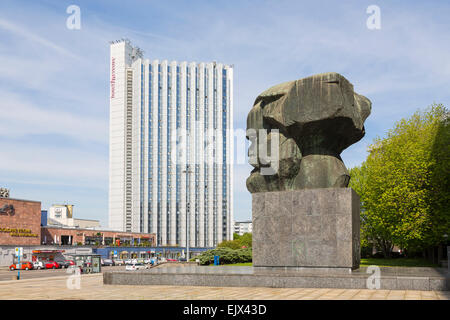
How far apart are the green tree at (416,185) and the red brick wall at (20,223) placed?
4781cm

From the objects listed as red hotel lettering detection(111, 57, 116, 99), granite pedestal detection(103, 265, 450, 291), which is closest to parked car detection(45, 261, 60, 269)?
granite pedestal detection(103, 265, 450, 291)

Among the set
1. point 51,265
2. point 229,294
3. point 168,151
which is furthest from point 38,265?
point 168,151

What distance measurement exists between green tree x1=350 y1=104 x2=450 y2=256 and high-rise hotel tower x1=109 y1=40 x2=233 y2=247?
7093 cm

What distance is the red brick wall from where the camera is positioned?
6269cm

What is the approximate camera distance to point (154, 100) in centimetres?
11075

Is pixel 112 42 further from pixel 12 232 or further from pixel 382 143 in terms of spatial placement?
pixel 382 143

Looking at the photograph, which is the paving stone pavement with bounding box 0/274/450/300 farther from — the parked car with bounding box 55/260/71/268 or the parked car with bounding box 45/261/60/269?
the parked car with bounding box 55/260/71/268

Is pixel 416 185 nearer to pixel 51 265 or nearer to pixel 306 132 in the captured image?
pixel 306 132

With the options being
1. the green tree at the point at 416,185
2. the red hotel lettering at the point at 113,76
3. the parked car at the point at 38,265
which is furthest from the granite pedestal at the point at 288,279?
the red hotel lettering at the point at 113,76

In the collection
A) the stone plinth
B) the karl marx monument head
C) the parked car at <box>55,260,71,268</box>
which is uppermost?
the karl marx monument head

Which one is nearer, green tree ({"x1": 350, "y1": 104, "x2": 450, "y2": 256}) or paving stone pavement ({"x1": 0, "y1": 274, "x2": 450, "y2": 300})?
paving stone pavement ({"x1": 0, "y1": 274, "x2": 450, "y2": 300})

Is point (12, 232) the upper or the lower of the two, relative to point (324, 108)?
lower
